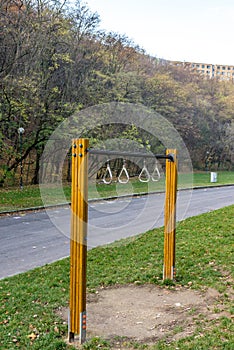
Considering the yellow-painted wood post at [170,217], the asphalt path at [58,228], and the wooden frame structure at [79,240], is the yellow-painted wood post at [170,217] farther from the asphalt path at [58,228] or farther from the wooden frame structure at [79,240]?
the asphalt path at [58,228]

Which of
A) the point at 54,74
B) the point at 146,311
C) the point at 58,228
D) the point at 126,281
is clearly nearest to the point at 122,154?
the point at 146,311

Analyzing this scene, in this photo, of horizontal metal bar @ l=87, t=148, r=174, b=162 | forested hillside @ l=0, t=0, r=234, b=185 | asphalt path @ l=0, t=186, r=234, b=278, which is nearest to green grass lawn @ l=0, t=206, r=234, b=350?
asphalt path @ l=0, t=186, r=234, b=278

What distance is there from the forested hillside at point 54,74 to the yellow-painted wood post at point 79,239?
12660mm

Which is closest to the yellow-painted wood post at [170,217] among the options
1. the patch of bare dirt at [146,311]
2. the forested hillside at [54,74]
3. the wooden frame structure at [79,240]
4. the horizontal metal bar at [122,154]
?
the horizontal metal bar at [122,154]

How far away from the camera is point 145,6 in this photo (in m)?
18.6

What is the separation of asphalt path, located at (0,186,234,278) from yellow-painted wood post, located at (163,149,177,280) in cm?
240

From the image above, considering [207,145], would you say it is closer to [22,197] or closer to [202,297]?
[22,197]

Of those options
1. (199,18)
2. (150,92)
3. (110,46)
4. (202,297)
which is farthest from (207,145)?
(202,297)

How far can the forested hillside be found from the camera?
16.7 m

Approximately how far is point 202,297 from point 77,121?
48.1 ft

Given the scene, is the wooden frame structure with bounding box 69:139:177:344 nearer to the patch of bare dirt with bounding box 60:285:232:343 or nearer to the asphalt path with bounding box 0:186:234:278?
the patch of bare dirt with bounding box 60:285:232:343

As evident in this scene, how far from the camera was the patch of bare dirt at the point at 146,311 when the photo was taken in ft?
13.1

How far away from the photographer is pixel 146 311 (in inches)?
182

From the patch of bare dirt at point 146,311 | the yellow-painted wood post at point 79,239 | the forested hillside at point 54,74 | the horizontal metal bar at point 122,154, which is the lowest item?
the patch of bare dirt at point 146,311
